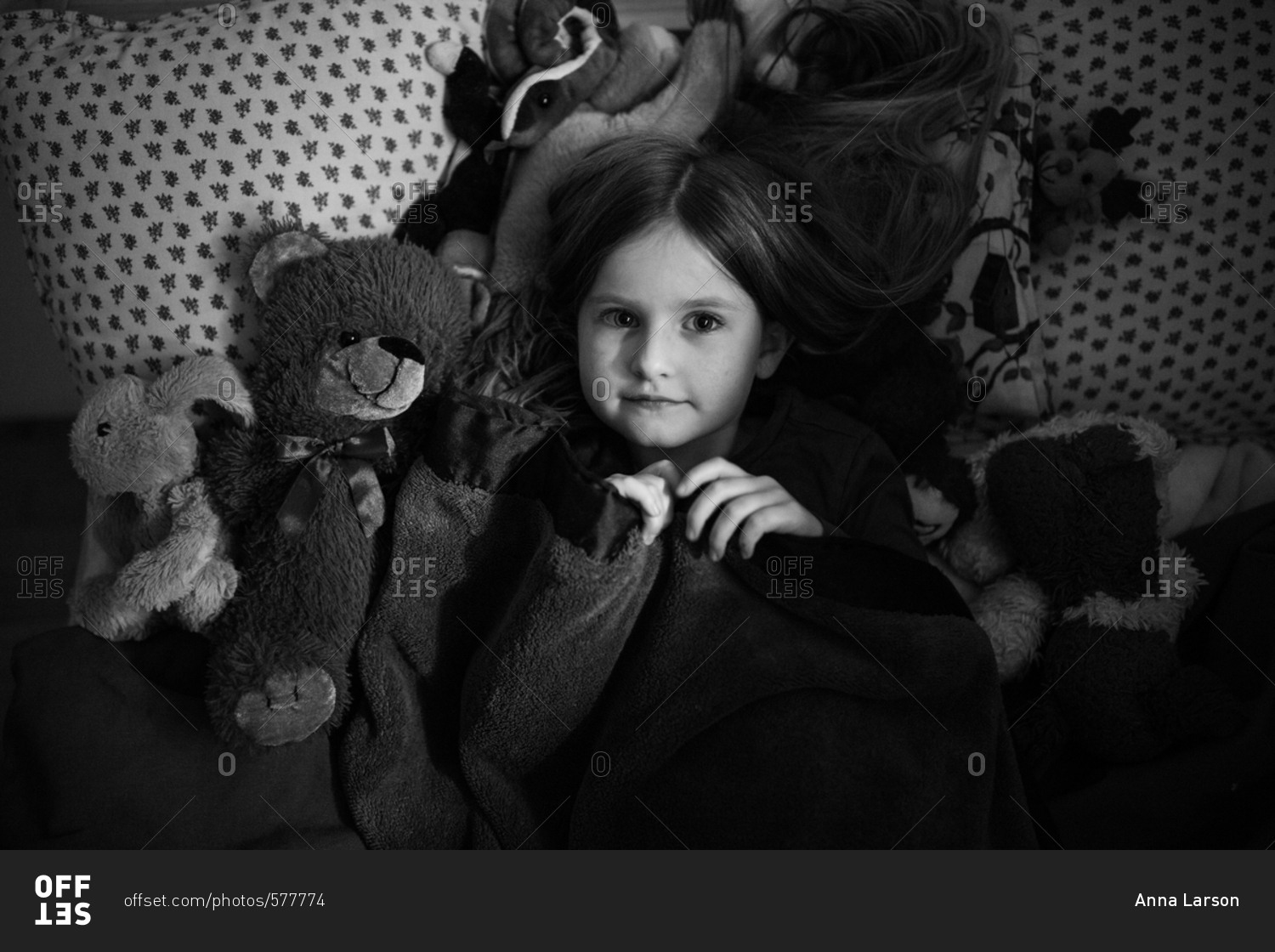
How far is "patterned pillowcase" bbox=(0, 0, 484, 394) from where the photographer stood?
40.9 inches

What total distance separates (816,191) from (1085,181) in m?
0.33

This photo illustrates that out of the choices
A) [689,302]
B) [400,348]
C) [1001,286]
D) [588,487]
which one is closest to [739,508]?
[588,487]

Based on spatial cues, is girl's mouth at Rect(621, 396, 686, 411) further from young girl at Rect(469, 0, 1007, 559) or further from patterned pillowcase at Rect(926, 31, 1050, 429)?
patterned pillowcase at Rect(926, 31, 1050, 429)

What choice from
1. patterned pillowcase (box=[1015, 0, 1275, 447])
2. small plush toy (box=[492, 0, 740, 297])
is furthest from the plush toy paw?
patterned pillowcase (box=[1015, 0, 1275, 447])

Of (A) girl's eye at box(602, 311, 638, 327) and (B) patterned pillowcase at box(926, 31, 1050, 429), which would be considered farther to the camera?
(B) patterned pillowcase at box(926, 31, 1050, 429)

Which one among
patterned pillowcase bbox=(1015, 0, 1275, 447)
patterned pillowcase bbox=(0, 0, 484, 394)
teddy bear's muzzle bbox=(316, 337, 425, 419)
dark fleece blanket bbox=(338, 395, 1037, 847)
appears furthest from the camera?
patterned pillowcase bbox=(1015, 0, 1275, 447)

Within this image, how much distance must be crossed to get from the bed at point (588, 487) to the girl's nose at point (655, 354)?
12cm

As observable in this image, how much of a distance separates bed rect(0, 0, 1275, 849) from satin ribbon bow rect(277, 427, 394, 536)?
7cm

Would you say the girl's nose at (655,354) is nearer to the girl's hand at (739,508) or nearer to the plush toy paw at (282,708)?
the girl's hand at (739,508)

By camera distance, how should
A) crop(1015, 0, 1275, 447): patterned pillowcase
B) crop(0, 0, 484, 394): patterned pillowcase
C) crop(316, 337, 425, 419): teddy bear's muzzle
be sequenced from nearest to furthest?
crop(316, 337, 425, 419): teddy bear's muzzle
crop(0, 0, 484, 394): patterned pillowcase
crop(1015, 0, 1275, 447): patterned pillowcase

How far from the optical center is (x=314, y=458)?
3.18 feet

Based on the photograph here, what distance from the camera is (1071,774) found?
1.00m

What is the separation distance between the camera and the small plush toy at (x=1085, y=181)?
1150 millimetres


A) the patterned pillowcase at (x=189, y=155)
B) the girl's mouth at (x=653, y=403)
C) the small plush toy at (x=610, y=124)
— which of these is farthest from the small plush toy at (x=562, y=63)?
the girl's mouth at (x=653, y=403)
